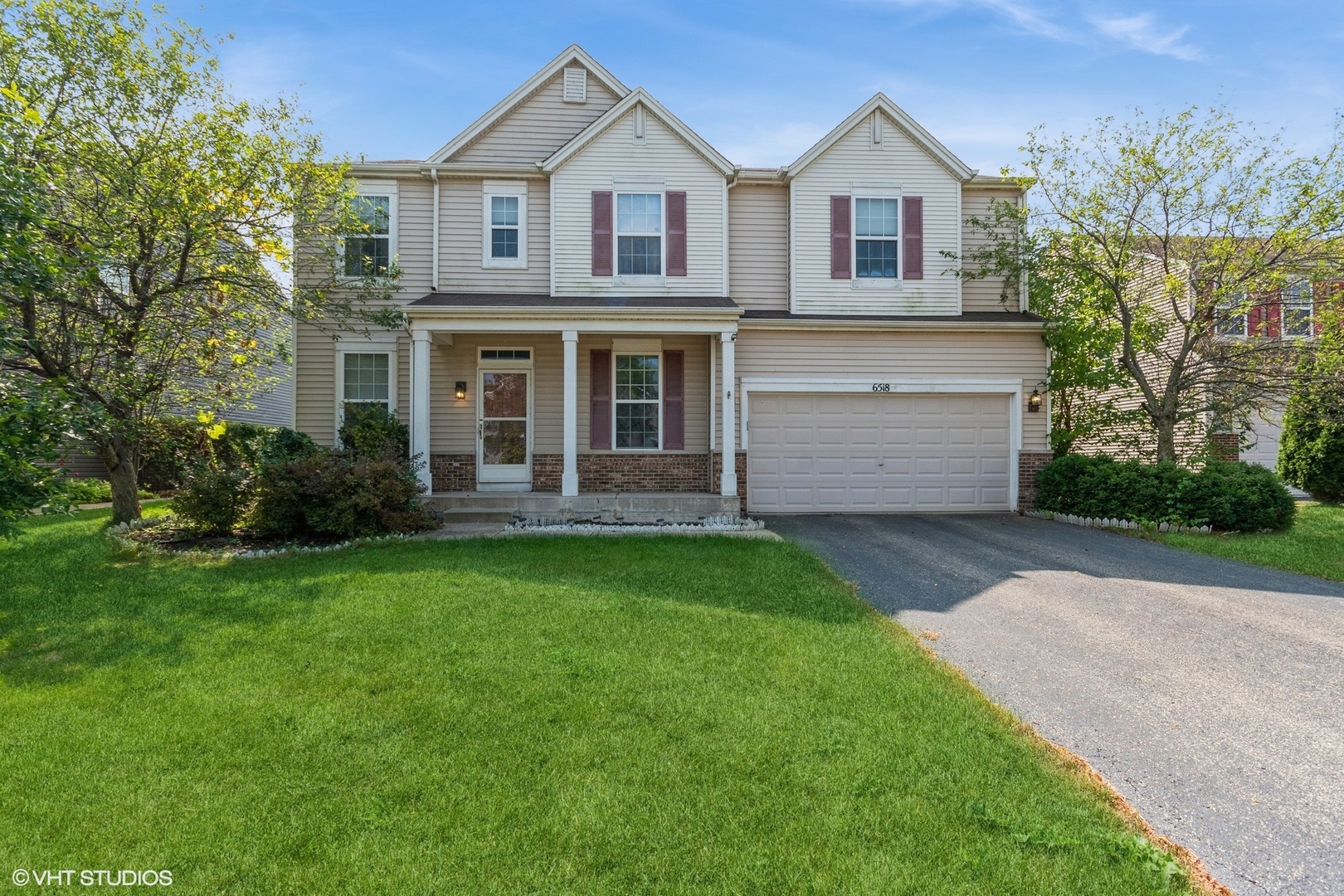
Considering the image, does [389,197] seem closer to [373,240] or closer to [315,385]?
[373,240]

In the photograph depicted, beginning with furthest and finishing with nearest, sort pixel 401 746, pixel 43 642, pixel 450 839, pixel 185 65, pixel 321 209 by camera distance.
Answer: pixel 321 209, pixel 185 65, pixel 43 642, pixel 401 746, pixel 450 839

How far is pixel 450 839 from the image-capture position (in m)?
2.55

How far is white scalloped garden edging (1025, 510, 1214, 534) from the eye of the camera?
31.8 ft

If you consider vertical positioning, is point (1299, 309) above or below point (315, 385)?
above

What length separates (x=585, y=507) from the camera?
10.7 metres

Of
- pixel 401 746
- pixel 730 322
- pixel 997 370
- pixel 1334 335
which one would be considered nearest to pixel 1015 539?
pixel 997 370

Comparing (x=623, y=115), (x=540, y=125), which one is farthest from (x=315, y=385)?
(x=623, y=115)

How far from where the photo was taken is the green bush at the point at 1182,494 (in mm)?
9492

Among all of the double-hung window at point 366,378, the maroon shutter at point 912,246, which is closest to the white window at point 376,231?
the double-hung window at point 366,378

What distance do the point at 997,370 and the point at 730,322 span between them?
5292mm

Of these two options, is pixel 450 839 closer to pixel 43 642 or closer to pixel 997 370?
pixel 43 642

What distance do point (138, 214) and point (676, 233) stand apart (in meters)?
7.87

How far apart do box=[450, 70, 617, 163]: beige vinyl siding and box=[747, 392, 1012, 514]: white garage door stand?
6.39m

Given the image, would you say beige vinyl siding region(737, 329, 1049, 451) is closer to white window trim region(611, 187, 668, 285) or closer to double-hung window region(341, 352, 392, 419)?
white window trim region(611, 187, 668, 285)
